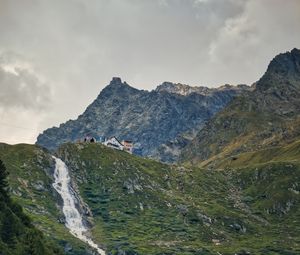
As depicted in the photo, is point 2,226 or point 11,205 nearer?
point 2,226

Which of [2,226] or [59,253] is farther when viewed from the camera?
[59,253]

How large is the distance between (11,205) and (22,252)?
31.2m

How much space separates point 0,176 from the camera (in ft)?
606

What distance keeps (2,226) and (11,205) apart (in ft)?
65.8

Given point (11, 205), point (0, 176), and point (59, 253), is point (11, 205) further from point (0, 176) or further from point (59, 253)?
point (59, 253)

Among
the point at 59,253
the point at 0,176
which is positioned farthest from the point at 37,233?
the point at 0,176

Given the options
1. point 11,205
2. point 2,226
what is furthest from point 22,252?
point 11,205

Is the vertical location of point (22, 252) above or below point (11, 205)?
below

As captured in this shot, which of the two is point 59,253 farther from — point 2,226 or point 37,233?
point 2,226

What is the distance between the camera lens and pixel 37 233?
574 ft

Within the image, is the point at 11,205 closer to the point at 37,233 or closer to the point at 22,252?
the point at 37,233

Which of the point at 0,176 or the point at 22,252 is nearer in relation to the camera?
the point at 22,252

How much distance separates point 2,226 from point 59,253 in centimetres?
2269

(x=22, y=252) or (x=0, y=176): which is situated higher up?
(x=0, y=176)
